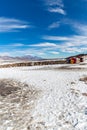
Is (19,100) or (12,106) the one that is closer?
(12,106)

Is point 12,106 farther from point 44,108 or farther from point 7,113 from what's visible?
point 44,108

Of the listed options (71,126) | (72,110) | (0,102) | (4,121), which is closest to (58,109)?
(72,110)

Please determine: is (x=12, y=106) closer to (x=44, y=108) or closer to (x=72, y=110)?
(x=44, y=108)

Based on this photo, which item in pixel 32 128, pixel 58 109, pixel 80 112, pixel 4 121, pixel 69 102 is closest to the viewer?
pixel 32 128

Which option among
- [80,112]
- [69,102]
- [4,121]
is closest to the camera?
[4,121]

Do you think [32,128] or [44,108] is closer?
[32,128]

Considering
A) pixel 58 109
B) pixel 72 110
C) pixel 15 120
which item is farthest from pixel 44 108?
pixel 15 120

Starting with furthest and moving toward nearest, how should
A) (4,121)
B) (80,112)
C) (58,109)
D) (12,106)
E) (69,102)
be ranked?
1. (69,102)
2. (12,106)
3. (58,109)
4. (80,112)
5. (4,121)

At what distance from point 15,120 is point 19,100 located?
156 inches

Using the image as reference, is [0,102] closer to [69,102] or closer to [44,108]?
[44,108]

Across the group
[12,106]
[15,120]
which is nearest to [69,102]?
[12,106]

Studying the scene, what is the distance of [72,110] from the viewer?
1005 cm

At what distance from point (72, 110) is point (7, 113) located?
3618 mm

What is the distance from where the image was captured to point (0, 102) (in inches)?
474
